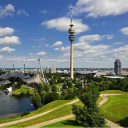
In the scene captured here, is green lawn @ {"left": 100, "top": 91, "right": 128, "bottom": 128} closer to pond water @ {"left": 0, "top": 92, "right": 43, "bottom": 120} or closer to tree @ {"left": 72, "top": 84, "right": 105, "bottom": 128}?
tree @ {"left": 72, "top": 84, "right": 105, "bottom": 128}

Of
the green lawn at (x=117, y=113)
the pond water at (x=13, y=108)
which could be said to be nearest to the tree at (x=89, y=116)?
the green lawn at (x=117, y=113)

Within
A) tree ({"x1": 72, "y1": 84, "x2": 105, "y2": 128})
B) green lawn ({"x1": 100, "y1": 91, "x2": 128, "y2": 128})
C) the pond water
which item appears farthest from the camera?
the pond water

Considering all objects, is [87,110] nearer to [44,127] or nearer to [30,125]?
[44,127]

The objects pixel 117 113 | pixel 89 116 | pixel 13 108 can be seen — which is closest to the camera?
pixel 89 116

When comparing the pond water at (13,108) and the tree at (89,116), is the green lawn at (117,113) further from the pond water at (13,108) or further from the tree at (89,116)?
the pond water at (13,108)

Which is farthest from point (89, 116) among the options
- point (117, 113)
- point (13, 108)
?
point (13, 108)

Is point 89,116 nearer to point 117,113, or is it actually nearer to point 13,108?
point 117,113

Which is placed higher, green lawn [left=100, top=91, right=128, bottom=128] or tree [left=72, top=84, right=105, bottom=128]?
tree [left=72, top=84, right=105, bottom=128]

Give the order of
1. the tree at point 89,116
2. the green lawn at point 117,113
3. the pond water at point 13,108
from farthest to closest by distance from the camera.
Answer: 1. the pond water at point 13,108
2. the green lawn at point 117,113
3. the tree at point 89,116

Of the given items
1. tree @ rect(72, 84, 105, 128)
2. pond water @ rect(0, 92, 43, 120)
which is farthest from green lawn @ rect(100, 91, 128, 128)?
pond water @ rect(0, 92, 43, 120)

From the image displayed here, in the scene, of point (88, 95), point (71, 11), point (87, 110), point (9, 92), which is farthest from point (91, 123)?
point (71, 11)

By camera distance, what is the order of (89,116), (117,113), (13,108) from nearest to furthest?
(89,116) < (117,113) < (13,108)
